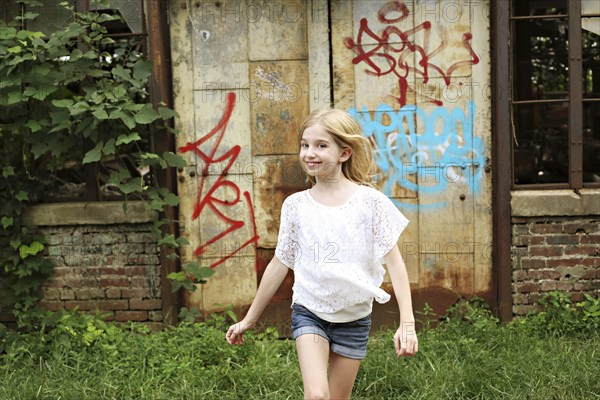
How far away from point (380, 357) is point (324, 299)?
1.73m

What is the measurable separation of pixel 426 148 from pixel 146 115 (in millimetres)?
1998

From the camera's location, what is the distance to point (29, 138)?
17.1ft

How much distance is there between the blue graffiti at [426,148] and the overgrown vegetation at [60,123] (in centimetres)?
149

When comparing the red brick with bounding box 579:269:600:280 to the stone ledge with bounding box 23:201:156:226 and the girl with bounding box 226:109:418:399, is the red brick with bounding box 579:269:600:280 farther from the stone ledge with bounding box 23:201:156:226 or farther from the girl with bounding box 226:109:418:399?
the stone ledge with bounding box 23:201:156:226

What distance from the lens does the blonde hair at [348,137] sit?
3072mm

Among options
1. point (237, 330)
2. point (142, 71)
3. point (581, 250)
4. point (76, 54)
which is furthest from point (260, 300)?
point (581, 250)

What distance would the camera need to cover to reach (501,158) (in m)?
5.30

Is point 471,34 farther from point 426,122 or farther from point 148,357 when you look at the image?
point 148,357

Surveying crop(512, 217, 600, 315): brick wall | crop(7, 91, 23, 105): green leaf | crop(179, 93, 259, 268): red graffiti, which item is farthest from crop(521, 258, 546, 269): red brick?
crop(7, 91, 23, 105): green leaf

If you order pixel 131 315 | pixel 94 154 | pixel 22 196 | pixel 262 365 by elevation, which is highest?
pixel 94 154

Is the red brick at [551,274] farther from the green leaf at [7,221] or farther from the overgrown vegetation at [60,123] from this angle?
the green leaf at [7,221]

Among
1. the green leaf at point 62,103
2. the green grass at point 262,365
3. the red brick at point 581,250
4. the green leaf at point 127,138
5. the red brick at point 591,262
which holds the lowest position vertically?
the green grass at point 262,365

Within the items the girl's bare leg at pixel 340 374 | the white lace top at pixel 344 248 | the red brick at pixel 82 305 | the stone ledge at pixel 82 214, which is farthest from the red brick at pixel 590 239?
the red brick at pixel 82 305

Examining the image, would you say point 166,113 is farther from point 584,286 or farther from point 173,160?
point 584,286
